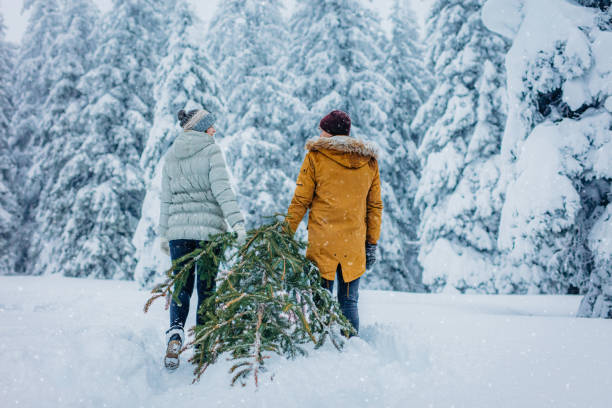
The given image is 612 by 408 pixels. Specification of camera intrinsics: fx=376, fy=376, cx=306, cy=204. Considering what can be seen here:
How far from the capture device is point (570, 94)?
5.29 m

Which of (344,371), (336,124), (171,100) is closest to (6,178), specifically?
A: (171,100)

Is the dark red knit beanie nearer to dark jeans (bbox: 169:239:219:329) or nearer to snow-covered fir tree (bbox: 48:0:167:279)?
dark jeans (bbox: 169:239:219:329)

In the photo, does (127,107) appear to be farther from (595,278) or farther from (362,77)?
(595,278)

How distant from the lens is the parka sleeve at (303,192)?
11.1 ft

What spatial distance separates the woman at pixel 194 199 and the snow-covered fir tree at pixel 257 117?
8427 mm

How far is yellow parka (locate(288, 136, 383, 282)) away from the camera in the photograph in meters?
3.29

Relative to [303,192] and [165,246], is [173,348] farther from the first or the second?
[303,192]

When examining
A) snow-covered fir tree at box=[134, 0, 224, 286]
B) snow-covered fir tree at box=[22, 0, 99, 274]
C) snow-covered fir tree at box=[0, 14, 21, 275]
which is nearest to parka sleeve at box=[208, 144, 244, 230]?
snow-covered fir tree at box=[134, 0, 224, 286]

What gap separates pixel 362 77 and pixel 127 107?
9.43m

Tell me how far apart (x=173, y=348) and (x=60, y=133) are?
16914mm

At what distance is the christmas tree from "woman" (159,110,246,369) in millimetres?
180

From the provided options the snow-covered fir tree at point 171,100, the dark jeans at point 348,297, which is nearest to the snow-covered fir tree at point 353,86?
the snow-covered fir tree at point 171,100

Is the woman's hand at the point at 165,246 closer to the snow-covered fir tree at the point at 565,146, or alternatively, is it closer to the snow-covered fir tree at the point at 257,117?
the snow-covered fir tree at the point at 565,146

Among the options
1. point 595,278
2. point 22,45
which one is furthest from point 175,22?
point 22,45
